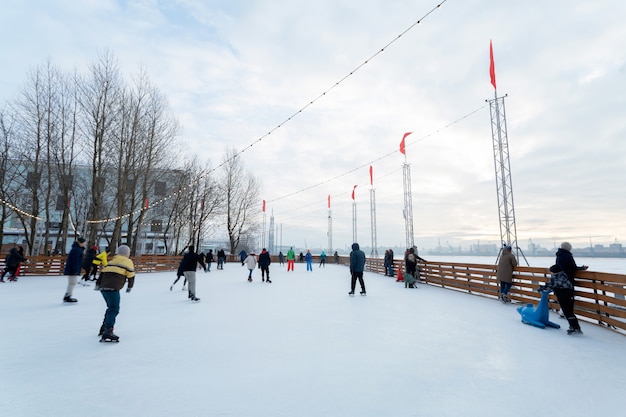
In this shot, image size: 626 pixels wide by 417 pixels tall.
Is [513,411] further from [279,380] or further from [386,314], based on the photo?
[386,314]

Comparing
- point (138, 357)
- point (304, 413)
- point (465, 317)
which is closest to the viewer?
point (304, 413)

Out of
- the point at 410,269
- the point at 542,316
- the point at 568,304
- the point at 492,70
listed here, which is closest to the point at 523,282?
the point at 542,316

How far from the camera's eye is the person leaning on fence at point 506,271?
8.41 m

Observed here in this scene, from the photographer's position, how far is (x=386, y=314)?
688cm

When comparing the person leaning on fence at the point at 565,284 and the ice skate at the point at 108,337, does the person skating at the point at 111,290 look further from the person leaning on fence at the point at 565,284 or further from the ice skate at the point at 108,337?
the person leaning on fence at the point at 565,284

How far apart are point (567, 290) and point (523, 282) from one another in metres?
3.35

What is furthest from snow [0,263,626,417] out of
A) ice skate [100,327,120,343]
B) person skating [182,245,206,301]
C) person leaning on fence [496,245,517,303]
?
person leaning on fence [496,245,517,303]

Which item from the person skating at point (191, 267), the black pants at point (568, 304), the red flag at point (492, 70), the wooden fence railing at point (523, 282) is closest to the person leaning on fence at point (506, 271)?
the wooden fence railing at point (523, 282)

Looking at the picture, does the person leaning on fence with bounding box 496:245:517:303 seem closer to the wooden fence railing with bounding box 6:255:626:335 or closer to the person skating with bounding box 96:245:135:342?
the wooden fence railing with bounding box 6:255:626:335

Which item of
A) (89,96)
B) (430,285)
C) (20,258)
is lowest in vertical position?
(430,285)

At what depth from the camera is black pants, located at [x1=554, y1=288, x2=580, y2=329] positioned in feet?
17.5

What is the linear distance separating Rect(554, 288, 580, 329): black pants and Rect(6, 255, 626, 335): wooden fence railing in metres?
0.81

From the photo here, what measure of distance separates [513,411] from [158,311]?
22.8 ft

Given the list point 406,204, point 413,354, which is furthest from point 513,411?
point 406,204
